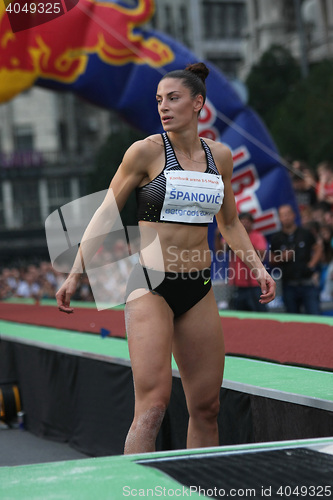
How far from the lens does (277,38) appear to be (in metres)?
59.8

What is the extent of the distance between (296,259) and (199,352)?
5703 millimetres

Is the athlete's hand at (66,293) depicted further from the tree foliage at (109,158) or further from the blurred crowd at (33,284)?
the tree foliage at (109,158)

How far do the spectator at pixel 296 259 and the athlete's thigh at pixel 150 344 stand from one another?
227 inches

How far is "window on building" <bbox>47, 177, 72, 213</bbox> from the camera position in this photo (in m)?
53.5

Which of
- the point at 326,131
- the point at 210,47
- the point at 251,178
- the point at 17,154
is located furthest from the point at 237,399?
the point at 210,47

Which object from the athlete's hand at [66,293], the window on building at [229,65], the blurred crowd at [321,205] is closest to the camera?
the athlete's hand at [66,293]

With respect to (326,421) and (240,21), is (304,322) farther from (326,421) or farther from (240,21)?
(240,21)

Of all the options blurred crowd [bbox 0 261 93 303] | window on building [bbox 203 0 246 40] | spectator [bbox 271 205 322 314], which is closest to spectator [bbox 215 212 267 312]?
spectator [bbox 271 205 322 314]

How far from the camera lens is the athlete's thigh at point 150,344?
3.21 meters

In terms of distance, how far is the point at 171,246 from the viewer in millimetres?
3398

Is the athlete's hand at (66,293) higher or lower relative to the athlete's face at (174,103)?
lower

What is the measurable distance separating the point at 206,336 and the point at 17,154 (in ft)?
167

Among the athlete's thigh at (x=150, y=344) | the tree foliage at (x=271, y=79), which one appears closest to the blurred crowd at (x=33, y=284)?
the athlete's thigh at (x=150, y=344)

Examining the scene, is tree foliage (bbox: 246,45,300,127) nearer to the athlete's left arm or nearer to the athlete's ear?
the athlete's left arm
